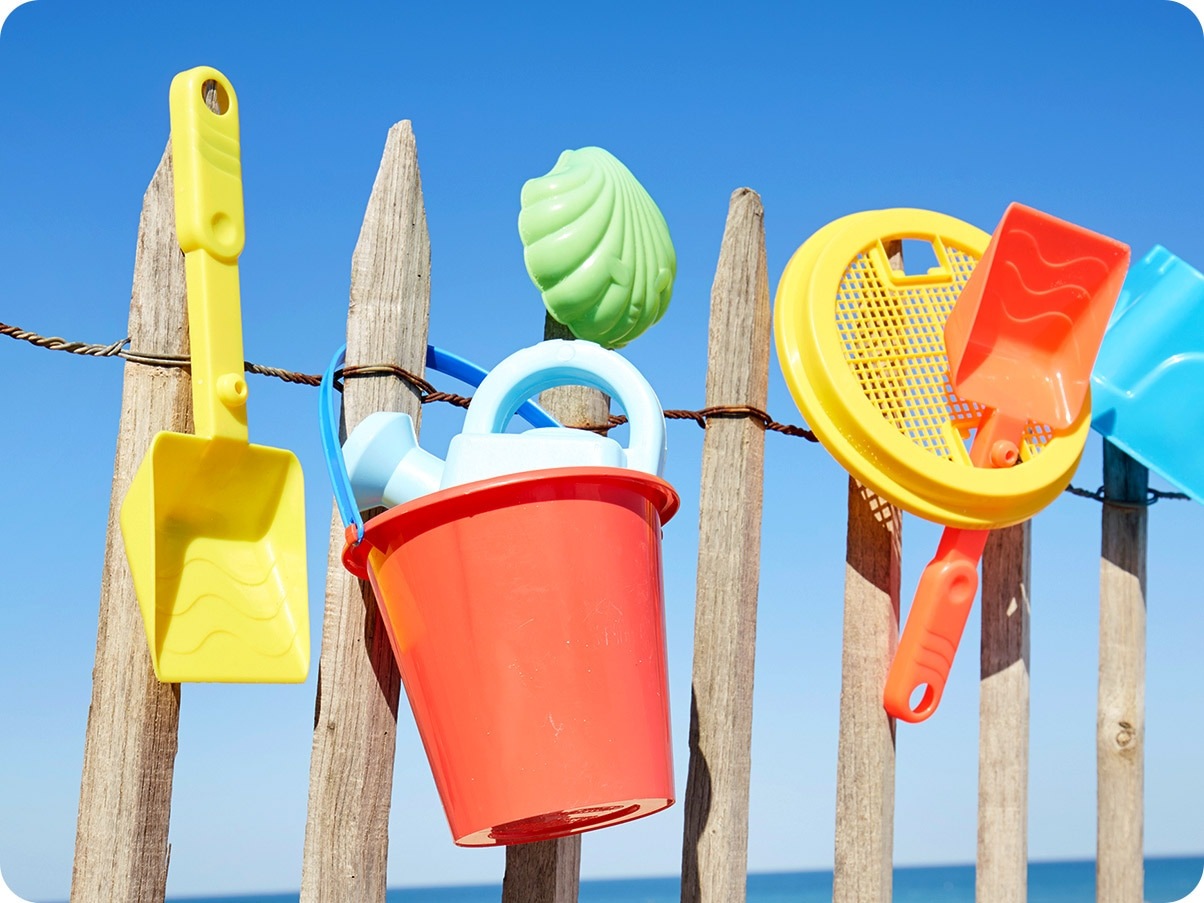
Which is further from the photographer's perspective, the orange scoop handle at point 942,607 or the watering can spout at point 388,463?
the orange scoop handle at point 942,607

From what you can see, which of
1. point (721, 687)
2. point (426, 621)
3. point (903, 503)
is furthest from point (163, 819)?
point (903, 503)

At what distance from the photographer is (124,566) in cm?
152

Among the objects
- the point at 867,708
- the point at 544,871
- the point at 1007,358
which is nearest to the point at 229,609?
the point at 544,871

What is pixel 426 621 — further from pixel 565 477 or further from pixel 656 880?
pixel 656 880

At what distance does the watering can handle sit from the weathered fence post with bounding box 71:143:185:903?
1.26ft

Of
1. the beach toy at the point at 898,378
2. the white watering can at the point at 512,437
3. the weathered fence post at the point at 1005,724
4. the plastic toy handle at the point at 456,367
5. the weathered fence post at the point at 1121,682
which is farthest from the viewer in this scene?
the weathered fence post at the point at 1121,682

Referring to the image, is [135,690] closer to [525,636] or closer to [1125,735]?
[525,636]

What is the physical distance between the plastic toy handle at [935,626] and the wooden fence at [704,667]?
5cm

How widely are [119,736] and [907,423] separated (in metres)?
1.22

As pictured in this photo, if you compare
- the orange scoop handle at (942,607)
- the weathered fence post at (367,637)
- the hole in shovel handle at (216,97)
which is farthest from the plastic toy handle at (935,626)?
the hole in shovel handle at (216,97)

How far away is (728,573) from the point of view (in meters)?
1.88

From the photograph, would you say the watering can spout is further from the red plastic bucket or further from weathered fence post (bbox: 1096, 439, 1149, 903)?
weathered fence post (bbox: 1096, 439, 1149, 903)

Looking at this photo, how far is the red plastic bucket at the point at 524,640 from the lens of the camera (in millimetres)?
1396

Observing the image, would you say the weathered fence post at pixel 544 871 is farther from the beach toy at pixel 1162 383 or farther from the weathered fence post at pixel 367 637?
the beach toy at pixel 1162 383
